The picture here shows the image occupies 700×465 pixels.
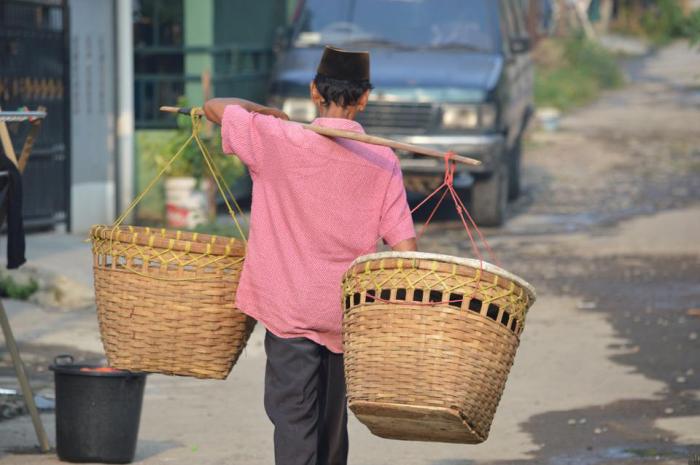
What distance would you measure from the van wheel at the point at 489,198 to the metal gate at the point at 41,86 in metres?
3.88

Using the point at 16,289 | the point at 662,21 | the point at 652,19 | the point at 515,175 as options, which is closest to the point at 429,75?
the point at 515,175

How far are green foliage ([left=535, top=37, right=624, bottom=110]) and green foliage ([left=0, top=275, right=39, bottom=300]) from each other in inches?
725

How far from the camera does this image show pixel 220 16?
14.8 meters

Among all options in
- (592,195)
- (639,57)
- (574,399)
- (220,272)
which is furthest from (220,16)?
(639,57)

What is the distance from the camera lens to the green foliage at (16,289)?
9.78 metres

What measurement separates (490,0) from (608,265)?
10.5ft

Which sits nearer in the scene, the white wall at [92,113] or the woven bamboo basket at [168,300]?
the woven bamboo basket at [168,300]

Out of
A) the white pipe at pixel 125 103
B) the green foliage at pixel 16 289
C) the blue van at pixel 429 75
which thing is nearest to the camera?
the green foliage at pixel 16 289

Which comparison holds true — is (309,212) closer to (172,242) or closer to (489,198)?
(172,242)

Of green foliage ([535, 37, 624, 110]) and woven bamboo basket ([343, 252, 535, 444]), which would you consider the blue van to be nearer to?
woven bamboo basket ([343, 252, 535, 444])

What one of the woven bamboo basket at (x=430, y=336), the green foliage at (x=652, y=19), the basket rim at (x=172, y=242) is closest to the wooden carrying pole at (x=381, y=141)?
the woven bamboo basket at (x=430, y=336)

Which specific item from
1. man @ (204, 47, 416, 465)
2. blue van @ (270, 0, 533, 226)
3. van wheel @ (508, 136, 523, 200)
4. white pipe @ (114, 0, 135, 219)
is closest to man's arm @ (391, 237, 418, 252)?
man @ (204, 47, 416, 465)

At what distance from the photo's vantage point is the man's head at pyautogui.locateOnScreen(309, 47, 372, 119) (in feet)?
15.2

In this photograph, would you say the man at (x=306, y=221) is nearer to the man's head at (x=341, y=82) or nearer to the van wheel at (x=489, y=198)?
the man's head at (x=341, y=82)
